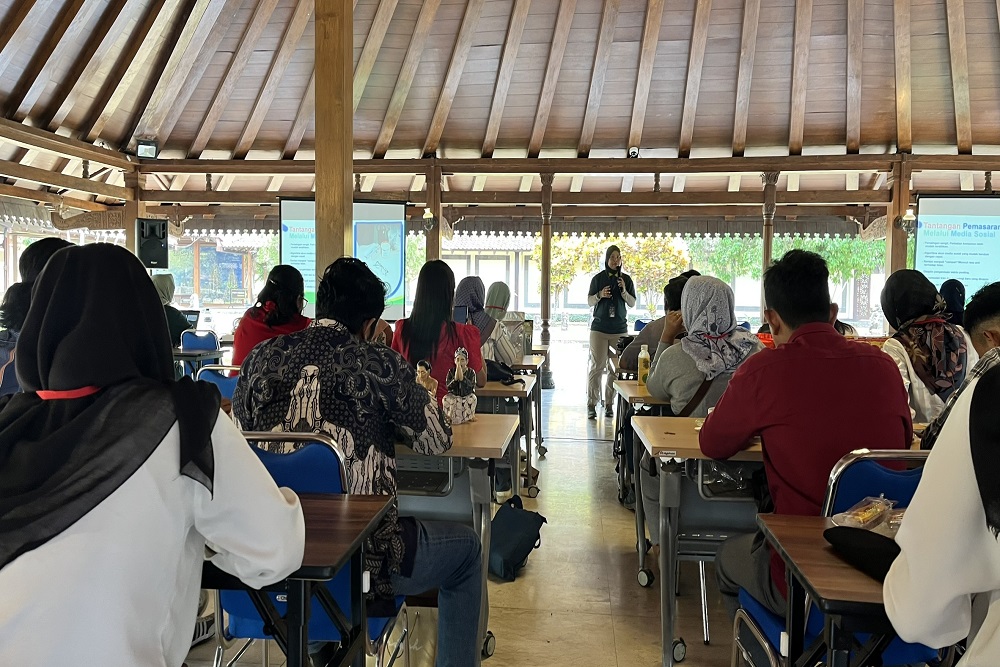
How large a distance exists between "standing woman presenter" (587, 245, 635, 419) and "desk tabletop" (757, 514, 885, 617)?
19.0 feet

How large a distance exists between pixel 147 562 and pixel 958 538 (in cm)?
126

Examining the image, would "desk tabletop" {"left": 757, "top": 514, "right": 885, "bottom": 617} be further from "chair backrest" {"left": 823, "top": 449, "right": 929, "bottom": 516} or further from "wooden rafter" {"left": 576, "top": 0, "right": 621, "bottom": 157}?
"wooden rafter" {"left": 576, "top": 0, "right": 621, "bottom": 157}

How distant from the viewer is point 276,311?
3.92m

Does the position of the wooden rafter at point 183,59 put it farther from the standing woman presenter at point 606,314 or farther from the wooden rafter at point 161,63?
the standing woman presenter at point 606,314

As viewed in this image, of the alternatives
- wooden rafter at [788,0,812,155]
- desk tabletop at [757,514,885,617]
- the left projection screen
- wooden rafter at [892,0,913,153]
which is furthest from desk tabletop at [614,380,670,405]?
wooden rafter at [892,0,913,153]

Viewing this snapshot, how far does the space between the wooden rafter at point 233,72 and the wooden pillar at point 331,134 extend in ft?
15.2

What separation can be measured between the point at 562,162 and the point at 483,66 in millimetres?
1550

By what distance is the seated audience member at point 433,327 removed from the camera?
10.8 ft

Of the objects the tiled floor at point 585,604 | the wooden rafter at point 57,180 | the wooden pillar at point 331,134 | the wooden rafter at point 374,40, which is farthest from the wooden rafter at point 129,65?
the tiled floor at point 585,604

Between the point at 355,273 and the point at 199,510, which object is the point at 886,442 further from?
the point at 199,510

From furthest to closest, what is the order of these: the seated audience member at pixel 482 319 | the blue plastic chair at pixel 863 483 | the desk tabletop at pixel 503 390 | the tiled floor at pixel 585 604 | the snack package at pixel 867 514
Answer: the seated audience member at pixel 482 319 → the desk tabletop at pixel 503 390 → the tiled floor at pixel 585 604 → the blue plastic chair at pixel 863 483 → the snack package at pixel 867 514

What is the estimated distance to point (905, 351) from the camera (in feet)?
10.2

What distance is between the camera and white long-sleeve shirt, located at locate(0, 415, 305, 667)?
1.11 m

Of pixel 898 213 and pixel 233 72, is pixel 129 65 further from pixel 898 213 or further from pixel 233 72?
pixel 898 213
